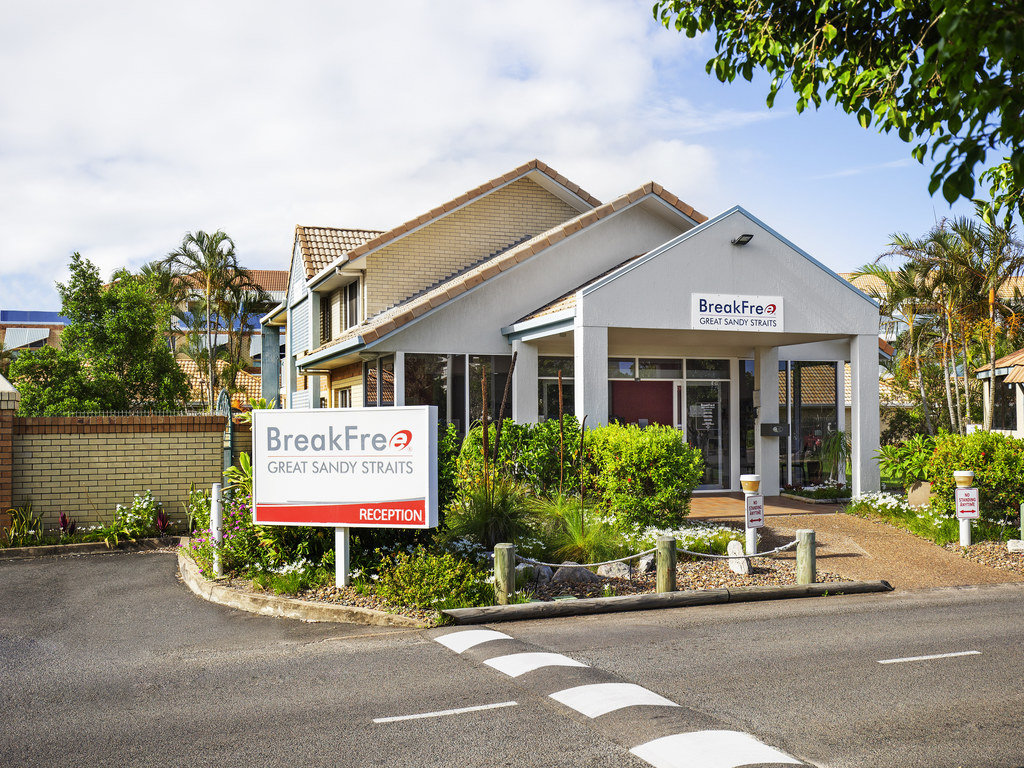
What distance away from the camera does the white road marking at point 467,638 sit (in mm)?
8144

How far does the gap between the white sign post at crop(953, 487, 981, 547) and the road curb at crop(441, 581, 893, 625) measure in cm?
281

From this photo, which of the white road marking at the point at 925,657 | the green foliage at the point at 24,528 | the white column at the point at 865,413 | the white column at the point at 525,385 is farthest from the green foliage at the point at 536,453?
the white road marking at the point at 925,657

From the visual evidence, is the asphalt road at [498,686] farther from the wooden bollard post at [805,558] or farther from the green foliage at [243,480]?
the green foliage at [243,480]

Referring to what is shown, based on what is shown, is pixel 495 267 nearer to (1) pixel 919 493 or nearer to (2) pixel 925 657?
(1) pixel 919 493

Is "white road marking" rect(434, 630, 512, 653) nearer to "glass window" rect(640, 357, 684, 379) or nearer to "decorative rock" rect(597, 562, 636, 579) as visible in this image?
"decorative rock" rect(597, 562, 636, 579)

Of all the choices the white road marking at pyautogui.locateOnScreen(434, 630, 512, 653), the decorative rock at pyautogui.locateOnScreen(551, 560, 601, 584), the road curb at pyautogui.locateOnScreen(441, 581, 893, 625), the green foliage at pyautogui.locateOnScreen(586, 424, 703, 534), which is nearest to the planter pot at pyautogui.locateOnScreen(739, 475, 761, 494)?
the green foliage at pyautogui.locateOnScreen(586, 424, 703, 534)

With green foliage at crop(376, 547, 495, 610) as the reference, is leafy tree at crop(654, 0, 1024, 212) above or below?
above

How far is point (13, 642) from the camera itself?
8.48 metres

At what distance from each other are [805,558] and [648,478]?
118 inches

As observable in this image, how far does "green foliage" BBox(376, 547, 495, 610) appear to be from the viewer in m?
9.45

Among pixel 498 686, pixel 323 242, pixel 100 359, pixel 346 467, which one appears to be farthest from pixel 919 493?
pixel 100 359

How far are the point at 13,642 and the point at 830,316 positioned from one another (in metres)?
13.6

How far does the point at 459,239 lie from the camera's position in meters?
21.7

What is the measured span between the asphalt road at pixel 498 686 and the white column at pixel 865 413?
6400mm
